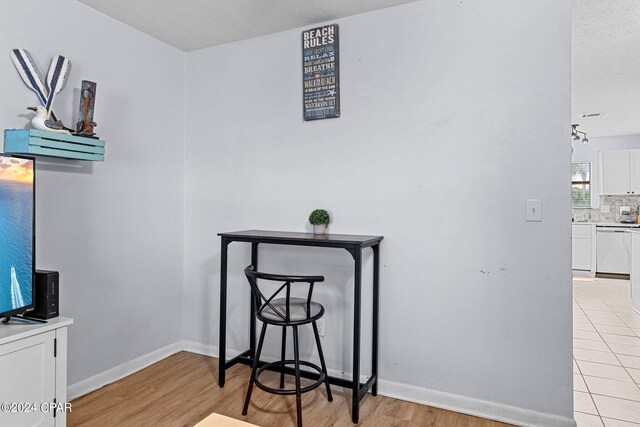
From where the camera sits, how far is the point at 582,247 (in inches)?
257

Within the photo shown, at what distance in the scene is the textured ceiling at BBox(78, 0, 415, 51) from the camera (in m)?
2.36

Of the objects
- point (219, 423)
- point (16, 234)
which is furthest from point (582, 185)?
point (16, 234)

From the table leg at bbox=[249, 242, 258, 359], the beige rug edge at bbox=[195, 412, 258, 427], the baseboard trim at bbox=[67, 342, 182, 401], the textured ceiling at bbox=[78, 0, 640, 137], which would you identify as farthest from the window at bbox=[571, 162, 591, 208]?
the beige rug edge at bbox=[195, 412, 258, 427]

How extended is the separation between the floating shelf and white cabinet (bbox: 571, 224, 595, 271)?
713 centimetres

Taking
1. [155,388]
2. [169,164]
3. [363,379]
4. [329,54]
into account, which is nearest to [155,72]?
[169,164]

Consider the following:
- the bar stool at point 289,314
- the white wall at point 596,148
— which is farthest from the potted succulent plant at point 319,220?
the white wall at point 596,148

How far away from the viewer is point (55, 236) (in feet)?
7.29

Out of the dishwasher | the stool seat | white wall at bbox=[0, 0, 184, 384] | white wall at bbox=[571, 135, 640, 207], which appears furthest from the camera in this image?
white wall at bbox=[571, 135, 640, 207]

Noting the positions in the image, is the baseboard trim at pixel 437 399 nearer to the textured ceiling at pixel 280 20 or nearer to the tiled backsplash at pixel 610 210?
the textured ceiling at pixel 280 20

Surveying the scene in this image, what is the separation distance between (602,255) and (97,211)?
7400mm

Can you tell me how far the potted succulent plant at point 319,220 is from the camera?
247cm

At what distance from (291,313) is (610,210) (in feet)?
24.1

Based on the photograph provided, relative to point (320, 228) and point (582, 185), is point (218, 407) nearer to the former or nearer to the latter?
point (320, 228)

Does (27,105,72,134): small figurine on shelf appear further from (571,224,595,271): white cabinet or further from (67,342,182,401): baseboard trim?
(571,224,595,271): white cabinet
